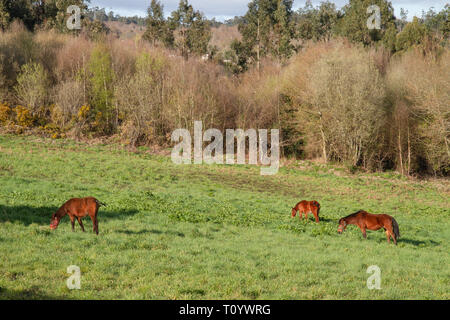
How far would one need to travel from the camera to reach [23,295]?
7098 mm

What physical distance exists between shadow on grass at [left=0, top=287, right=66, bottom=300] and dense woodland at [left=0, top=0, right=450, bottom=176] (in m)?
30.8

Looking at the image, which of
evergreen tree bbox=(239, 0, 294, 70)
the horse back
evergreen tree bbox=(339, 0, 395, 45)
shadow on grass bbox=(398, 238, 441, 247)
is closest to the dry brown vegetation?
evergreen tree bbox=(339, 0, 395, 45)

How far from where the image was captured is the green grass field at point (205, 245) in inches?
315

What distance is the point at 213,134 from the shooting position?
4059 centimetres

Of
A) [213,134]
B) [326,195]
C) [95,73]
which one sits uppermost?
[95,73]

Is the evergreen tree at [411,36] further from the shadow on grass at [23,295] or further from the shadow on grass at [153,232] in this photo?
the shadow on grass at [23,295]

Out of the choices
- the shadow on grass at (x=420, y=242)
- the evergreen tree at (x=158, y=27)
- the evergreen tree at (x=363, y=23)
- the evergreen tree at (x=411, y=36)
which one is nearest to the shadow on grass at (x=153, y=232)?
the shadow on grass at (x=420, y=242)

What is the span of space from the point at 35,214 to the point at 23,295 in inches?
275

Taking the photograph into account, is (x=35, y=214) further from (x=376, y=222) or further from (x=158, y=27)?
(x=158, y=27)

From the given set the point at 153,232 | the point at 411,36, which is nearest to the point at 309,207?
the point at 153,232

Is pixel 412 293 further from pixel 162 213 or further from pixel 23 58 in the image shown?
pixel 23 58

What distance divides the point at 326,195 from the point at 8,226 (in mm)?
18846

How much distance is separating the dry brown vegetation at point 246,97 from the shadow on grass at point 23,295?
30.8 meters

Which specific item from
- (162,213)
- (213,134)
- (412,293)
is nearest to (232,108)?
(213,134)
